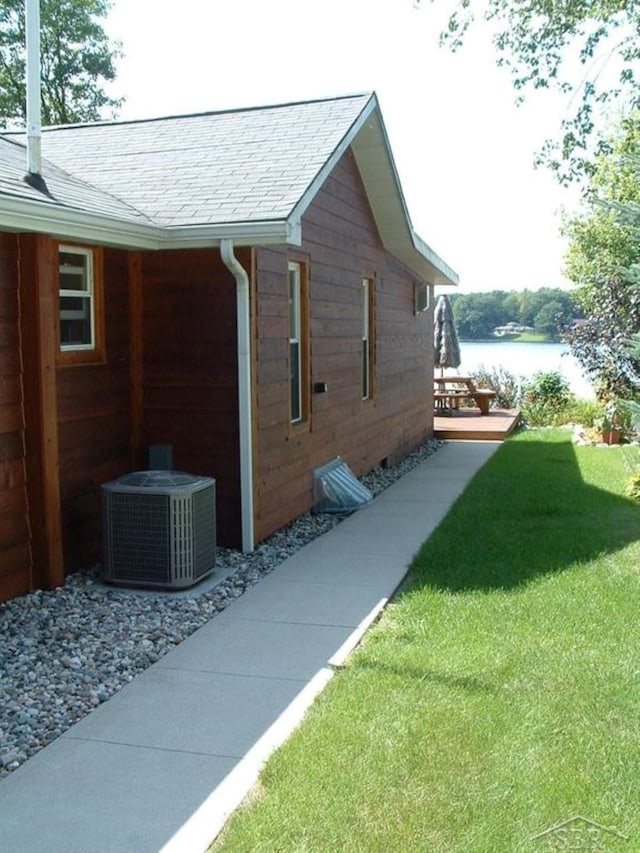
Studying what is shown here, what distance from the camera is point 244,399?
23.9ft

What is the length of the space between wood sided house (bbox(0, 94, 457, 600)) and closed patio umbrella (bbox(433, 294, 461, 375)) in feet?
31.6

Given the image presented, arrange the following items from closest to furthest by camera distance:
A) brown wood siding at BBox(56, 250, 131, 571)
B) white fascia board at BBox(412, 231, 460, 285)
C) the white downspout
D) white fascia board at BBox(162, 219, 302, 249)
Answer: brown wood siding at BBox(56, 250, 131, 571) < white fascia board at BBox(162, 219, 302, 249) < the white downspout < white fascia board at BBox(412, 231, 460, 285)

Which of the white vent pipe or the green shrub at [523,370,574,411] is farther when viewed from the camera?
the green shrub at [523,370,574,411]

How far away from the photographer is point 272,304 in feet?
25.8

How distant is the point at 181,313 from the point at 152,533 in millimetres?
1974

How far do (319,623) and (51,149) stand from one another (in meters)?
6.42

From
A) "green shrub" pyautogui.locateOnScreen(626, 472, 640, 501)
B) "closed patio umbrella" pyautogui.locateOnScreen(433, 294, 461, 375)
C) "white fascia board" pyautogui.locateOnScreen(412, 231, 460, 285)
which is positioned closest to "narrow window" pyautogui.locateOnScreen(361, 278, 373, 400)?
"white fascia board" pyautogui.locateOnScreen(412, 231, 460, 285)

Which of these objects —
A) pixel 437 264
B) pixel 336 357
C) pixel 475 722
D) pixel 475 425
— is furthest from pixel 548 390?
pixel 475 722

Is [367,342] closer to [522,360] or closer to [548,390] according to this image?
[548,390]

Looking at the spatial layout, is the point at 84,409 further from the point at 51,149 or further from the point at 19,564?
the point at 51,149

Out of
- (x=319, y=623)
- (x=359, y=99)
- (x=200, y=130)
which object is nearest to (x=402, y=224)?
(x=359, y=99)

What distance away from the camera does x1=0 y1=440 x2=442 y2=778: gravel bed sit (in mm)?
4309

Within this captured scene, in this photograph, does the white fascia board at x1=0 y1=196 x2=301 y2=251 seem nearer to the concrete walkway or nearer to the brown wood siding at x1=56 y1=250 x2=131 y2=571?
the brown wood siding at x1=56 y1=250 x2=131 y2=571

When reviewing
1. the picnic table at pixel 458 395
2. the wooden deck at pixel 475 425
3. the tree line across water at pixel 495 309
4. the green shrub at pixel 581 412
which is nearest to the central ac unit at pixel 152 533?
the wooden deck at pixel 475 425
